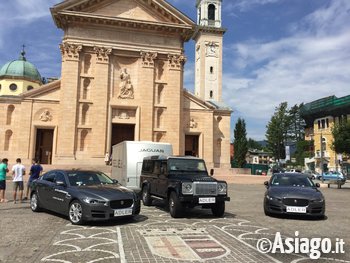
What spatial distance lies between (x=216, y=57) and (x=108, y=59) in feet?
92.9

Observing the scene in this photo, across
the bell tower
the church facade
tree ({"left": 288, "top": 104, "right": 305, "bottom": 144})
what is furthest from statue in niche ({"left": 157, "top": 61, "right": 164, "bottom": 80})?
tree ({"left": 288, "top": 104, "right": 305, "bottom": 144})

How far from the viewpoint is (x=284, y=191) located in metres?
11.7

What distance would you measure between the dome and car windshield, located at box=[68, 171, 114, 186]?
5618cm

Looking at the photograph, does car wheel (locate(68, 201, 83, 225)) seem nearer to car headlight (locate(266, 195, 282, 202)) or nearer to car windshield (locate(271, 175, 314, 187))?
car headlight (locate(266, 195, 282, 202))

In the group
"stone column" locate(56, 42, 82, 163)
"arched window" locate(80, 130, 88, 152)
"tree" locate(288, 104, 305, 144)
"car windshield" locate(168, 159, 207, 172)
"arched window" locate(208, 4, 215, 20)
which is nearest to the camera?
"car windshield" locate(168, 159, 207, 172)

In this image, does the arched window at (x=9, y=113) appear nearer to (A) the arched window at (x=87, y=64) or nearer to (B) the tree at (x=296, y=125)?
(A) the arched window at (x=87, y=64)

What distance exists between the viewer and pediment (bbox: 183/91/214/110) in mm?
39938

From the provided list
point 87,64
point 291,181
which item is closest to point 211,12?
point 87,64

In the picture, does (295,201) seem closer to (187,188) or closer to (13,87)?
(187,188)

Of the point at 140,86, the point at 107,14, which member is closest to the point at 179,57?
the point at 140,86

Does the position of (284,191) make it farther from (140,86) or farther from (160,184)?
(140,86)

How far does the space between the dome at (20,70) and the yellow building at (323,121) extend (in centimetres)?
5420

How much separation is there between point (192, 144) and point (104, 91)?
1186 centimetres

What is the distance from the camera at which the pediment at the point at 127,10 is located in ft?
112
